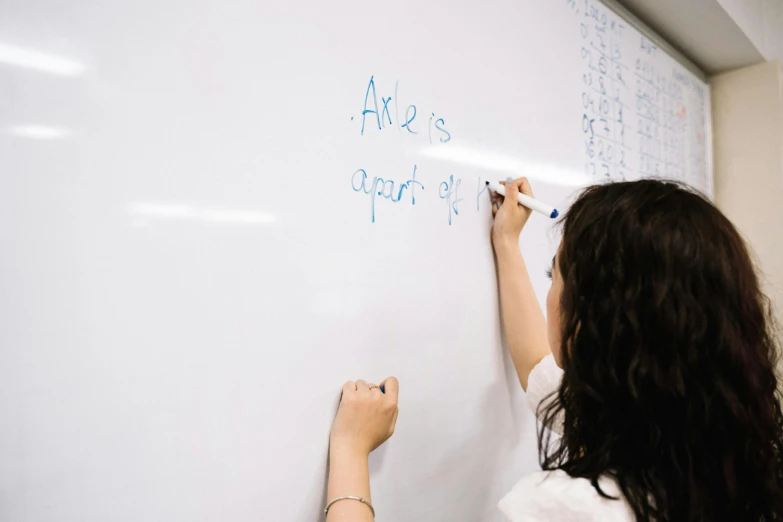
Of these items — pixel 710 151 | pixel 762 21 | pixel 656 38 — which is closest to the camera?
pixel 656 38

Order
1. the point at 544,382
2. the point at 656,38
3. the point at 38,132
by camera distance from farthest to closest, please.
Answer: the point at 656,38
the point at 544,382
the point at 38,132

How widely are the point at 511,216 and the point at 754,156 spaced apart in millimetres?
1162

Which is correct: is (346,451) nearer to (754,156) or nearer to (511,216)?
(511,216)

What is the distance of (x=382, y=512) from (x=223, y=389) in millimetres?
267

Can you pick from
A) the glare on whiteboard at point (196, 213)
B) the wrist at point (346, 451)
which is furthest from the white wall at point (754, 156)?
the glare on whiteboard at point (196, 213)

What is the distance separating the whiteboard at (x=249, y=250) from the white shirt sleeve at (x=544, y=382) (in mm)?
62

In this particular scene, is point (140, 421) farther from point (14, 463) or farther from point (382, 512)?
point (382, 512)

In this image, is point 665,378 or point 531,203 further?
point 531,203

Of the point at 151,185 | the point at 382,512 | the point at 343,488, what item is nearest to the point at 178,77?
the point at 151,185

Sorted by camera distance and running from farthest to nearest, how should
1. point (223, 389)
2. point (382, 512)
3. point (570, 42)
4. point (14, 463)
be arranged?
1. point (570, 42)
2. point (382, 512)
3. point (223, 389)
4. point (14, 463)

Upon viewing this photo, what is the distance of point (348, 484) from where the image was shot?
0.49 meters

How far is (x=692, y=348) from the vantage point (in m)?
0.44

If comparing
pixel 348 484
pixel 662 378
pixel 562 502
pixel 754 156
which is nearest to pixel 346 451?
pixel 348 484

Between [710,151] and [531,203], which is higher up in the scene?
[710,151]
